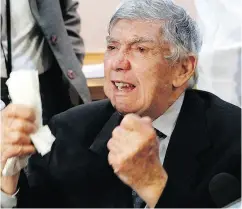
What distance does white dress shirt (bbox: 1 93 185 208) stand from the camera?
0.81 metres

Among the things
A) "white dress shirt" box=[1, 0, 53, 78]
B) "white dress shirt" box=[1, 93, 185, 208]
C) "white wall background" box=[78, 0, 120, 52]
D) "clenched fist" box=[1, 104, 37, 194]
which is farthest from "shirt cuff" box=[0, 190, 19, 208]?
"white wall background" box=[78, 0, 120, 52]

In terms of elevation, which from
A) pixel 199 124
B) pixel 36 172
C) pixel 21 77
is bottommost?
pixel 36 172

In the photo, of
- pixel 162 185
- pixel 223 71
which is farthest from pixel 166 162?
pixel 223 71

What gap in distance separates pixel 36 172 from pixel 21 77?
0.68 ft

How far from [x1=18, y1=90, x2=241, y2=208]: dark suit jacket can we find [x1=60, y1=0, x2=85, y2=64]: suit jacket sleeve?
0.43 feet

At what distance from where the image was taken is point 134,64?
0.76 meters

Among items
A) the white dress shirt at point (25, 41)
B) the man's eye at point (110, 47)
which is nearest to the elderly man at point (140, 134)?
the man's eye at point (110, 47)

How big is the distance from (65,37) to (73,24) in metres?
0.03

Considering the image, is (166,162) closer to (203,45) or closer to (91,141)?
(91,141)

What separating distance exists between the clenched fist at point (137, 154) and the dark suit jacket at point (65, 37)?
0.71 feet

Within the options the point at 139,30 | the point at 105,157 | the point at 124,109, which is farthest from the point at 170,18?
the point at 105,157

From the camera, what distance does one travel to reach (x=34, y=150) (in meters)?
0.75

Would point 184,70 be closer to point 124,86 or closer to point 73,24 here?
point 124,86

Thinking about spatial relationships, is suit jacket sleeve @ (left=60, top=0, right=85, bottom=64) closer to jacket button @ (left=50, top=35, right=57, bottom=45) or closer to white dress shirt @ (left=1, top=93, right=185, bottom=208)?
jacket button @ (left=50, top=35, right=57, bottom=45)
